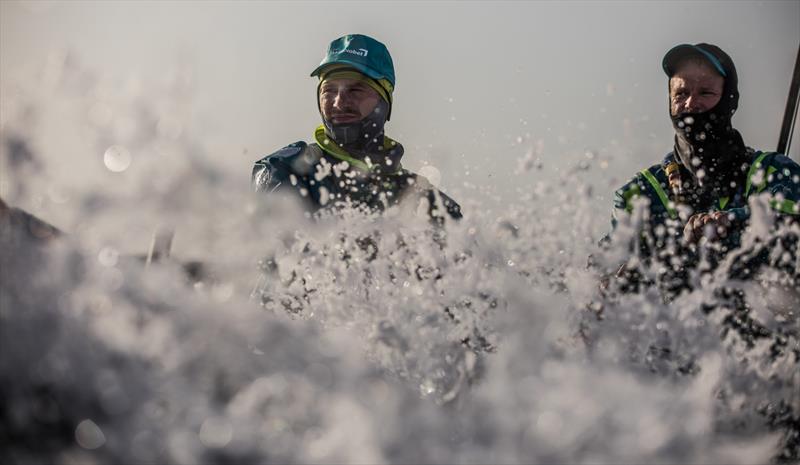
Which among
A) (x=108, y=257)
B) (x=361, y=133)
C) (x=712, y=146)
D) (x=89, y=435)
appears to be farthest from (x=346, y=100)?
(x=89, y=435)

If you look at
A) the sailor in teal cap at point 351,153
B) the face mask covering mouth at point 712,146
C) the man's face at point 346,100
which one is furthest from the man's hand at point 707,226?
the man's face at point 346,100

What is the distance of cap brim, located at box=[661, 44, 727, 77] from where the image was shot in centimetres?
402

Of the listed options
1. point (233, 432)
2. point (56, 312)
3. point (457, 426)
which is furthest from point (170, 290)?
point (457, 426)

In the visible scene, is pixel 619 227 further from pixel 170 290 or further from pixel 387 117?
pixel 170 290

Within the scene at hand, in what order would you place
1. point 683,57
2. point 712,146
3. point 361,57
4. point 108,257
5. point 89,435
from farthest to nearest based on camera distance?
point 361,57 → point 683,57 → point 712,146 → point 108,257 → point 89,435

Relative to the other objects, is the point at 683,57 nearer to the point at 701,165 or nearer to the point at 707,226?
the point at 701,165

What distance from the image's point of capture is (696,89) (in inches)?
157

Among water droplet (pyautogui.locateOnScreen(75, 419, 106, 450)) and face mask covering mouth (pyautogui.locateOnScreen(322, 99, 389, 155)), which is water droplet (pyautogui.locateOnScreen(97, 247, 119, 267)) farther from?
face mask covering mouth (pyautogui.locateOnScreen(322, 99, 389, 155))

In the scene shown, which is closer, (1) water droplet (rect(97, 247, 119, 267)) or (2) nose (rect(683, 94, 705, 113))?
(1) water droplet (rect(97, 247, 119, 267))

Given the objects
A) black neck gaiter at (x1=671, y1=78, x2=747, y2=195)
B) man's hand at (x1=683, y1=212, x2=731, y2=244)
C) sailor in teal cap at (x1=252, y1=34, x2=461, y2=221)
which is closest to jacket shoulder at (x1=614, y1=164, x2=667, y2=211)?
black neck gaiter at (x1=671, y1=78, x2=747, y2=195)

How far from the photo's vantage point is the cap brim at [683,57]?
4016mm

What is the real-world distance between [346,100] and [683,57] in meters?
1.74

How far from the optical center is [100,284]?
6.21 ft

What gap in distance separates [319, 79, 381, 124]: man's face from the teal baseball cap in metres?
0.09
